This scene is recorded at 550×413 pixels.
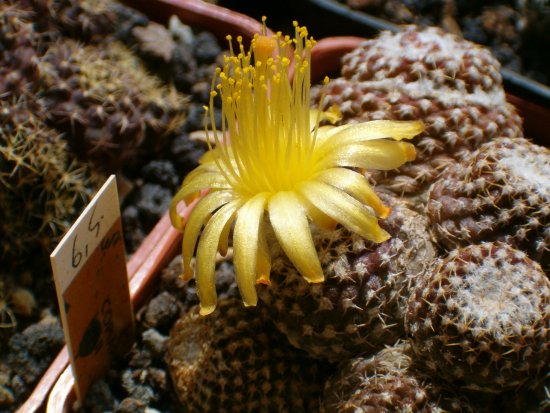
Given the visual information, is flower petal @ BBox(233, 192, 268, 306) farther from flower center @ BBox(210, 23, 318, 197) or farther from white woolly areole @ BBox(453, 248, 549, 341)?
white woolly areole @ BBox(453, 248, 549, 341)

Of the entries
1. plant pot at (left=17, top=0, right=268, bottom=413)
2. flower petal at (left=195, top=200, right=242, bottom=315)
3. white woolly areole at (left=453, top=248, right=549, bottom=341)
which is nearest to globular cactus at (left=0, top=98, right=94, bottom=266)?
plant pot at (left=17, top=0, right=268, bottom=413)

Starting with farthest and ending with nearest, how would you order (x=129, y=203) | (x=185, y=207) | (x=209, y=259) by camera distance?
1. (x=129, y=203)
2. (x=185, y=207)
3. (x=209, y=259)

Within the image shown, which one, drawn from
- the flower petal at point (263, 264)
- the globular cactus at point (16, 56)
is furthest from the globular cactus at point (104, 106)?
the flower petal at point (263, 264)

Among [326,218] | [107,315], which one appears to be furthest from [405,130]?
[107,315]

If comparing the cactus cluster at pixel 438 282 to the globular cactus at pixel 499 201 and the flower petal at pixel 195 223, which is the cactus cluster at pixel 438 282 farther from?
the flower petal at pixel 195 223

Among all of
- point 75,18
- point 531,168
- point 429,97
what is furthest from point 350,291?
point 75,18

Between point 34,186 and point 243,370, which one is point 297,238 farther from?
point 34,186

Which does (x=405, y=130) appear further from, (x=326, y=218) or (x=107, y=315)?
(x=107, y=315)
